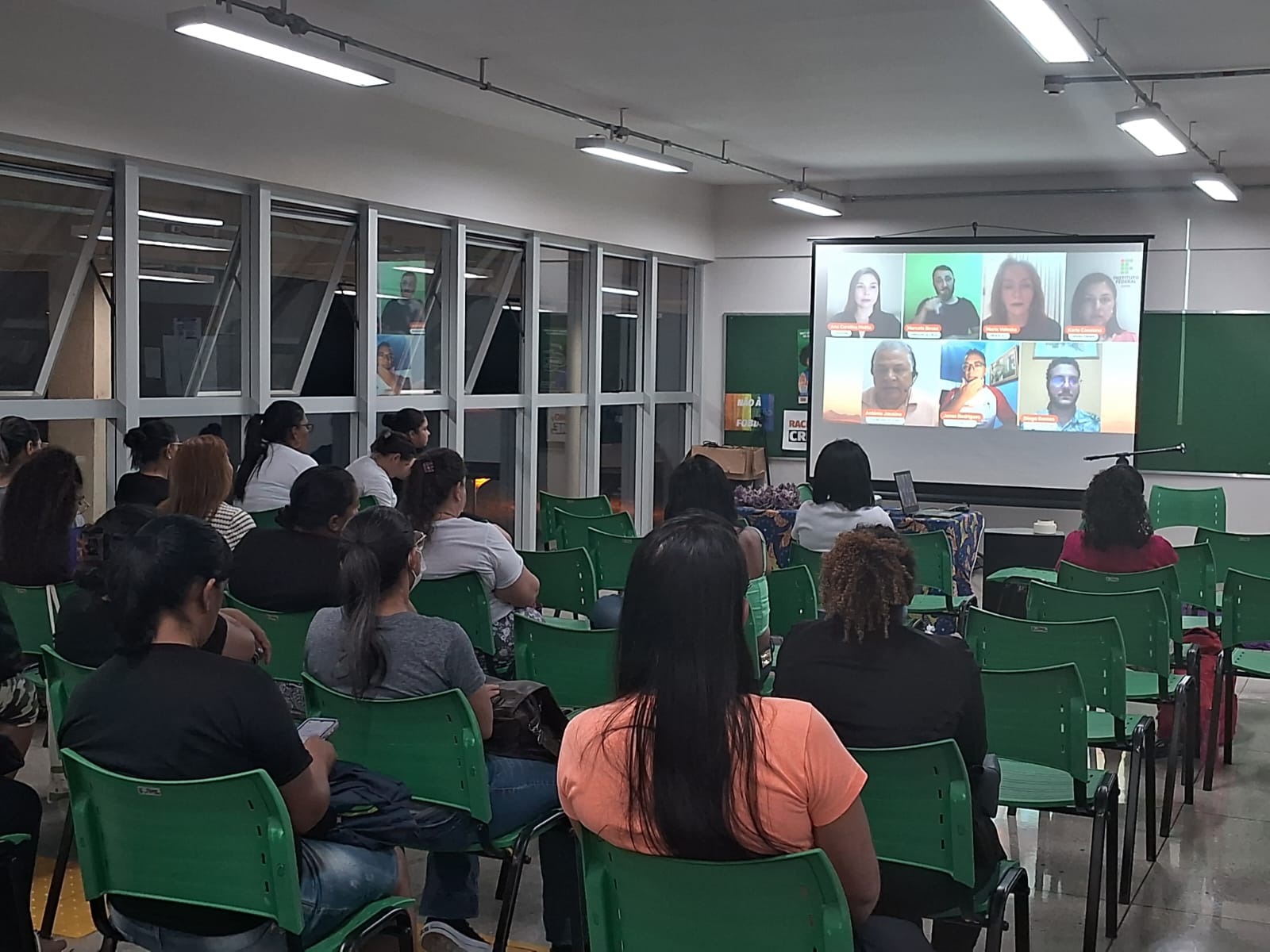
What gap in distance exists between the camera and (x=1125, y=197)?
397 inches

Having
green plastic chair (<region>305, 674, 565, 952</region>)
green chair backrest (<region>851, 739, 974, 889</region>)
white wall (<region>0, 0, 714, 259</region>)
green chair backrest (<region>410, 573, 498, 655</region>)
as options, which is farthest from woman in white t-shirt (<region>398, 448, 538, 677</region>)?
white wall (<region>0, 0, 714, 259</region>)

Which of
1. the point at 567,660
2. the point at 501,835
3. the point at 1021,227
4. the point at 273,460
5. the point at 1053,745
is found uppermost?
the point at 1021,227

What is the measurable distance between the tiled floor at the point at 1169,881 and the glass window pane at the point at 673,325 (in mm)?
7180

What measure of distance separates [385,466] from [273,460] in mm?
682

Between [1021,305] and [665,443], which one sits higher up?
[1021,305]

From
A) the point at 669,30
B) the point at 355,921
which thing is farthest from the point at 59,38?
the point at 355,921

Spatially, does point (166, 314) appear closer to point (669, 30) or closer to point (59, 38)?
point (59, 38)

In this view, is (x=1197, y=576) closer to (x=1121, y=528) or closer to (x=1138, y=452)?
(x=1121, y=528)

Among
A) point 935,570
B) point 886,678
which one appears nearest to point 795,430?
point 935,570

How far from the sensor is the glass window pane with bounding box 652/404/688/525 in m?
11.4

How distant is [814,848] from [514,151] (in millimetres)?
7580

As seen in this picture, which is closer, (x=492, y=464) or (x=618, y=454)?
(x=492, y=464)

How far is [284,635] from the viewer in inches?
147

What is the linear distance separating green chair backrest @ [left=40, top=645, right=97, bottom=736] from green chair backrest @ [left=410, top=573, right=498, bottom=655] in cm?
127
